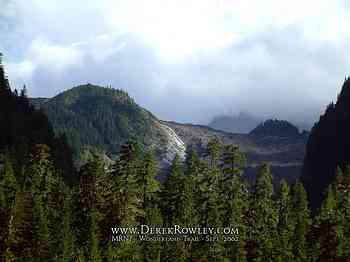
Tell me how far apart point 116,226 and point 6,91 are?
11142 cm

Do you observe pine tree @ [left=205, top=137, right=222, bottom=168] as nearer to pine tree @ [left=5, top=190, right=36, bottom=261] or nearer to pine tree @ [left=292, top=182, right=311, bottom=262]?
pine tree @ [left=292, top=182, right=311, bottom=262]

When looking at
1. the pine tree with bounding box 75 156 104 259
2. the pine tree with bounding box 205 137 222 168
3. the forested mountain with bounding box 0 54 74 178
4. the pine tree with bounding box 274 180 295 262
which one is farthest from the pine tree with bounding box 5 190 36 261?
the forested mountain with bounding box 0 54 74 178

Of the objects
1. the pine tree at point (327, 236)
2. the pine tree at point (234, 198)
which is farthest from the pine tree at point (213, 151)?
the pine tree at point (327, 236)

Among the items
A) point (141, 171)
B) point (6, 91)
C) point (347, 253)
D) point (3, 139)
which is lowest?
point (347, 253)

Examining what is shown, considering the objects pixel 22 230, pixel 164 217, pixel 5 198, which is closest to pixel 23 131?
pixel 5 198

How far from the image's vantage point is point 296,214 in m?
92.8

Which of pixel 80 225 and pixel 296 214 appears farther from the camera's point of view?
pixel 296 214

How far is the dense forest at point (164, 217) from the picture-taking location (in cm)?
7212

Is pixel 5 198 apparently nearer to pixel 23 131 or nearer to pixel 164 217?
pixel 164 217

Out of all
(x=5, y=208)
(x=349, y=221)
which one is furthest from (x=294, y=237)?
(x=5, y=208)

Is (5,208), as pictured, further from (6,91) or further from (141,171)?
(6,91)

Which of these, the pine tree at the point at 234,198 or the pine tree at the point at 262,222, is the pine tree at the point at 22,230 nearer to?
the pine tree at the point at 234,198

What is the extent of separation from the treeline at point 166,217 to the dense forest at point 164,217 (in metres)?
0.14

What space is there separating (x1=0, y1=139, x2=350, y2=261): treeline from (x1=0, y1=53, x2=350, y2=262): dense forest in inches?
5.3
